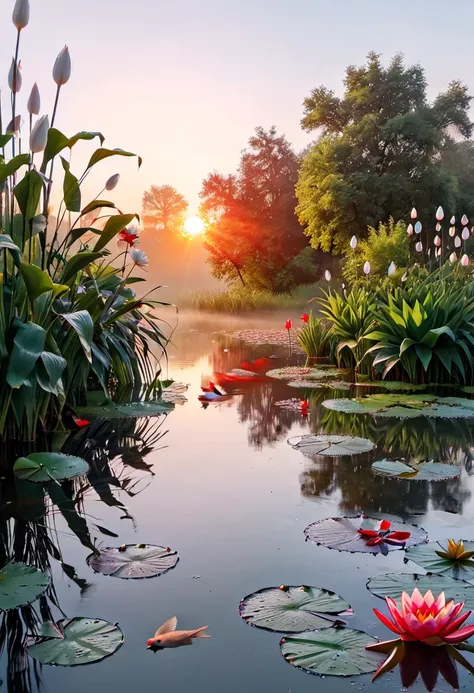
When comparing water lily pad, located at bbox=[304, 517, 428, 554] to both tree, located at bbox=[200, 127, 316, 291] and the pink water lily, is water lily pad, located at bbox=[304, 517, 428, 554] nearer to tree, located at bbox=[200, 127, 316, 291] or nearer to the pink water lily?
the pink water lily

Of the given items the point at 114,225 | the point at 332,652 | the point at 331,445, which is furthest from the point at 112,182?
the point at 332,652

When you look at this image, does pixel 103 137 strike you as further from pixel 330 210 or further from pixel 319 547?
pixel 330 210

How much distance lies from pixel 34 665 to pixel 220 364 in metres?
5.68

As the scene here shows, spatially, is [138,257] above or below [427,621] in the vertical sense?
above

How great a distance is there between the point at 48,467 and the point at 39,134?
59.3 inches

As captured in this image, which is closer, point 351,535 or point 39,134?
point 351,535

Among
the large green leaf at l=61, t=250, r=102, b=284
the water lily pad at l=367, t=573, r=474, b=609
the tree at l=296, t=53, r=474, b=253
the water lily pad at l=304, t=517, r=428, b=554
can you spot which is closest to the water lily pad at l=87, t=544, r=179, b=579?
the water lily pad at l=304, t=517, r=428, b=554

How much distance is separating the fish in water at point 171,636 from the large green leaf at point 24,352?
1445 millimetres

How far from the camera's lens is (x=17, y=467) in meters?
2.68

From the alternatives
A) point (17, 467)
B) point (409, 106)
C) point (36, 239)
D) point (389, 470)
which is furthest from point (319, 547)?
point (409, 106)

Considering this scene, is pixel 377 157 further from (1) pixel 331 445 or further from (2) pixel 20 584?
(2) pixel 20 584

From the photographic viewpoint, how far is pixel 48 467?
8.89 feet

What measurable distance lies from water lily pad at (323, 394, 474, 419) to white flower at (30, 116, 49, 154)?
2.40m

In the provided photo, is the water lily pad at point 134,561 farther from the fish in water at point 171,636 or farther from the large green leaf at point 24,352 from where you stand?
the large green leaf at point 24,352
